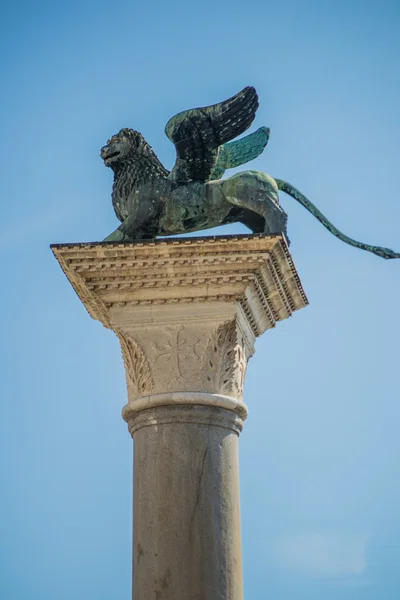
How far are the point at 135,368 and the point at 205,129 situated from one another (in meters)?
2.14

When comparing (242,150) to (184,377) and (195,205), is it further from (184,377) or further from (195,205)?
(184,377)

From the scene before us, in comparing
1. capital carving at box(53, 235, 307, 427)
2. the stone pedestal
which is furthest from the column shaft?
capital carving at box(53, 235, 307, 427)

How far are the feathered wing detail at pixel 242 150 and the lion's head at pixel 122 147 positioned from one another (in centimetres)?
77

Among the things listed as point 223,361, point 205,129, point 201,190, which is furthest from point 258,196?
point 223,361

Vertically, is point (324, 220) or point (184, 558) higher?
point (324, 220)

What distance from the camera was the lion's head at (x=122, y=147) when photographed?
9.44m

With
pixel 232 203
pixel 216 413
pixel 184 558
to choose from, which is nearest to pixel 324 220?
pixel 232 203

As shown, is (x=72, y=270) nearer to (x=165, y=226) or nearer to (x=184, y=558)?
(x=165, y=226)

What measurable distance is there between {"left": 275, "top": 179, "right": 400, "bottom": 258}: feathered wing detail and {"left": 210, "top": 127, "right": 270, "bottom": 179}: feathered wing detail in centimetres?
43

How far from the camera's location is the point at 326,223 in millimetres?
9406

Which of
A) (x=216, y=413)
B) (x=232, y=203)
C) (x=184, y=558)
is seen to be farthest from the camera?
(x=232, y=203)

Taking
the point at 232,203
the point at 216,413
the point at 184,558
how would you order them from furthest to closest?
the point at 232,203, the point at 216,413, the point at 184,558

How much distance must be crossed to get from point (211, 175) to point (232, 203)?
415 millimetres

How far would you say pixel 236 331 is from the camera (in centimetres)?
848
